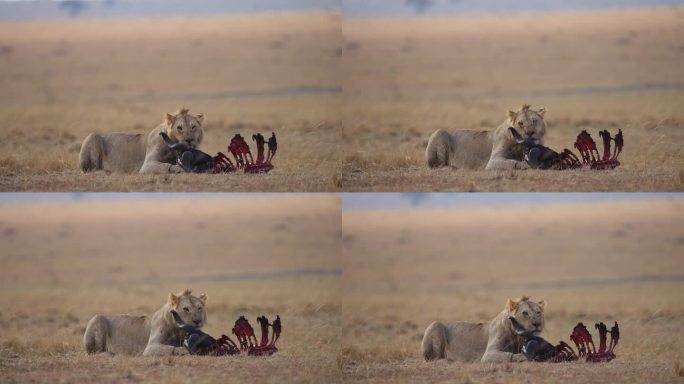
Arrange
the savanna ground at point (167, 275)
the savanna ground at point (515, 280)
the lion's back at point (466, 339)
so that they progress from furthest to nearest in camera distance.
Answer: the savanna ground at point (167, 275), the lion's back at point (466, 339), the savanna ground at point (515, 280)

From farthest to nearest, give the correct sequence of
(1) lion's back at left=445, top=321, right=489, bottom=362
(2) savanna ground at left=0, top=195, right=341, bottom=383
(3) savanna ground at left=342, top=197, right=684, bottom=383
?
1. (2) savanna ground at left=0, top=195, right=341, bottom=383
2. (1) lion's back at left=445, top=321, right=489, bottom=362
3. (3) savanna ground at left=342, top=197, right=684, bottom=383

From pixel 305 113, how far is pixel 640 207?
223cm

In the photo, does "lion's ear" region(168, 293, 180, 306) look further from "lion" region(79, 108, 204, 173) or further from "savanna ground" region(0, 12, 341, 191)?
"lion" region(79, 108, 204, 173)

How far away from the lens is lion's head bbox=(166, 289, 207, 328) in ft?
23.8

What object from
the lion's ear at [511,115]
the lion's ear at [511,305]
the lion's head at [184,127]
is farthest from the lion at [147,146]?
the lion's ear at [511,305]

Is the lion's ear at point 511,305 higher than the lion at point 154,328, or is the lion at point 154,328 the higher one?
the lion's ear at point 511,305

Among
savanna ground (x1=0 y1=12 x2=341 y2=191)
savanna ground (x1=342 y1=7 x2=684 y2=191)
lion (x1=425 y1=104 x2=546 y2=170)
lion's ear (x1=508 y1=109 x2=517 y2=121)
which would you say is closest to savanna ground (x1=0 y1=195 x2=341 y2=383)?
savanna ground (x1=0 y1=12 x2=341 y2=191)

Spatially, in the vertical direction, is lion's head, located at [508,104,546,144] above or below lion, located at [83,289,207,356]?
above

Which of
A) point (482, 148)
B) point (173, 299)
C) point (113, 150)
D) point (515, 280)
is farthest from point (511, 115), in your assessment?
point (113, 150)

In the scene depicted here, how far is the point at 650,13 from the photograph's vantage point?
279 inches

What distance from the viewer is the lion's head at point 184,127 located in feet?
24.0

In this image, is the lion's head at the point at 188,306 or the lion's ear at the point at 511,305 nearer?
the lion's ear at the point at 511,305

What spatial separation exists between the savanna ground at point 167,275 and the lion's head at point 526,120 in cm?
126

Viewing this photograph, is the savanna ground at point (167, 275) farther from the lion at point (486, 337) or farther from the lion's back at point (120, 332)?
the lion at point (486, 337)
